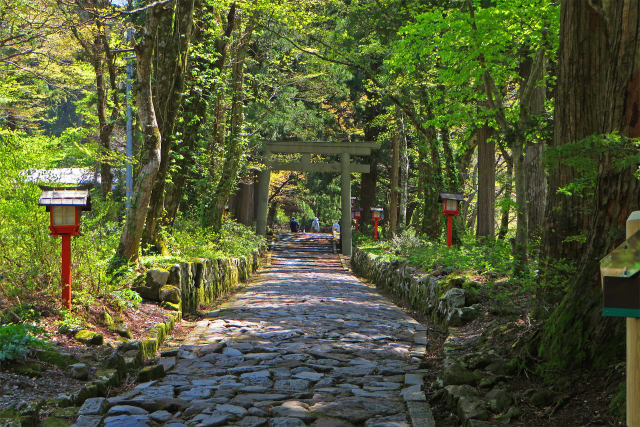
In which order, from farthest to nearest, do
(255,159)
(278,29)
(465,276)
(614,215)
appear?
1. (255,159)
2. (278,29)
3. (465,276)
4. (614,215)

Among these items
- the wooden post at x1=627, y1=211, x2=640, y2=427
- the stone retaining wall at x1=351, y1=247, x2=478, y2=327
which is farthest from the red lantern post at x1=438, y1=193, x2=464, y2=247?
the wooden post at x1=627, y1=211, x2=640, y2=427

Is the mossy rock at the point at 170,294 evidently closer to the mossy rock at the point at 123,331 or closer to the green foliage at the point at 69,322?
the mossy rock at the point at 123,331

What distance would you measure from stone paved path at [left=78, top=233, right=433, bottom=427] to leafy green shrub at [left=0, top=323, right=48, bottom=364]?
2.81ft

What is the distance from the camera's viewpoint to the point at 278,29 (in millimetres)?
23484

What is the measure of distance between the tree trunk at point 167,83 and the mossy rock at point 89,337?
428 centimetres

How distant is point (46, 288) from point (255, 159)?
23.9m

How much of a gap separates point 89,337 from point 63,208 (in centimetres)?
142

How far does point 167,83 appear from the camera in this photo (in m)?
10.7

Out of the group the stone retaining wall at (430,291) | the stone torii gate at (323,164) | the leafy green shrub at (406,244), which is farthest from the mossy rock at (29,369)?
the stone torii gate at (323,164)

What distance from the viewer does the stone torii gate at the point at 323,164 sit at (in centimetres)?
2705

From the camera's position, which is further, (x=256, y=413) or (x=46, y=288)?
(x=46, y=288)

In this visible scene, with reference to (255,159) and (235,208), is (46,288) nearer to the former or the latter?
(255,159)

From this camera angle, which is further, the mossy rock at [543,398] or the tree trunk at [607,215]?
the mossy rock at [543,398]

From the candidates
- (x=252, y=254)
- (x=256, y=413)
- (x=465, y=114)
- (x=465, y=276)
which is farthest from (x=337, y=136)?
(x=256, y=413)
